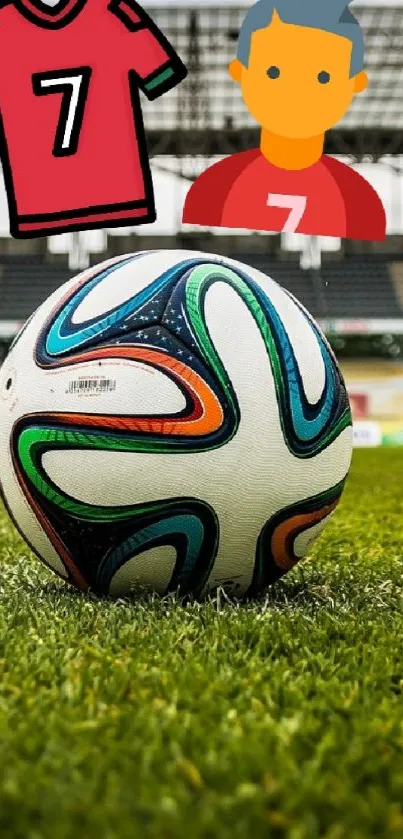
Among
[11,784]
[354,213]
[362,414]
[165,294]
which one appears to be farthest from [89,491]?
[362,414]

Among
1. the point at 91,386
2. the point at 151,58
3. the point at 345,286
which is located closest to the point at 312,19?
the point at 151,58

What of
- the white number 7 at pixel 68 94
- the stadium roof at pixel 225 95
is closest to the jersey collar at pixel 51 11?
the white number 7 at pixel 68 94

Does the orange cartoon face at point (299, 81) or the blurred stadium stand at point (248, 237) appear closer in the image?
the orange cartoon face at point (299, 81)

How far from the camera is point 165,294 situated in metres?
2.67

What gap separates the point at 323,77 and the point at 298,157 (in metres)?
0.50

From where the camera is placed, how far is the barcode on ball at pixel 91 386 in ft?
8.43

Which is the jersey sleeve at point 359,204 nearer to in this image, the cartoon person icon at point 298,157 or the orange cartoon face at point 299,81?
the cartoon person icon at point 298,157

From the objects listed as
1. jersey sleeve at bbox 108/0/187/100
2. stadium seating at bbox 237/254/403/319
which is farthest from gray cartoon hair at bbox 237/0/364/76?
stadium seating at bbox 237/254/403/319

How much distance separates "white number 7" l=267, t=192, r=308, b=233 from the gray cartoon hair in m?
0.83

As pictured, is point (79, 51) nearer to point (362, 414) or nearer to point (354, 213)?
point (354, 213)

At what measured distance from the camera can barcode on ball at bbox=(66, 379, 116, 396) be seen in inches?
101

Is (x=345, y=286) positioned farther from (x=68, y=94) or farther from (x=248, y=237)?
(x=68, y=94)

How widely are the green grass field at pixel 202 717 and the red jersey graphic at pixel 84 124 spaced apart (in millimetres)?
2234

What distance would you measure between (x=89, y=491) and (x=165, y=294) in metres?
0.61
